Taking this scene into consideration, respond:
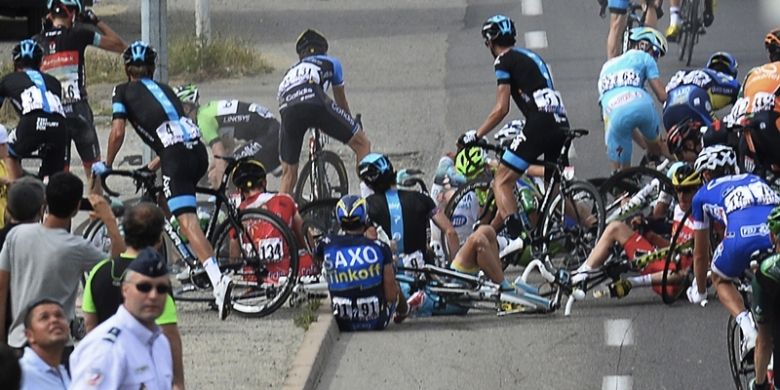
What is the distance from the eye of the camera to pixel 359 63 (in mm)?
24266

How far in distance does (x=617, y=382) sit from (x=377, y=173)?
275cm

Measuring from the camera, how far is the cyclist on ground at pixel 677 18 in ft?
73.0

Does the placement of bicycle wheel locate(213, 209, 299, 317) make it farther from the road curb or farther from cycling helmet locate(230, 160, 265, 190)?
cycling helmet locate(230, 160, 265, 190)

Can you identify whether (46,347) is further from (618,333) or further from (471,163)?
(471,163)

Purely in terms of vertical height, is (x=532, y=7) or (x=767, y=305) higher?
(x=767, y=305)

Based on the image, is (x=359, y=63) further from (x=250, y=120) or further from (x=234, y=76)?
(x=250, y=120)

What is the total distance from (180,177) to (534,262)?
106 inches

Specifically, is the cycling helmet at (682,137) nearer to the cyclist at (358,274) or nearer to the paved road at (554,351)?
the paved road at (554,351)

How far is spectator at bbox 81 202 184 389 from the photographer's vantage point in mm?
8836

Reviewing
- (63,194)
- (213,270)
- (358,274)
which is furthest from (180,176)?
(63,194)

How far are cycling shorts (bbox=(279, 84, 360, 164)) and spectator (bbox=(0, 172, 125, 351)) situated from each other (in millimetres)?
6917

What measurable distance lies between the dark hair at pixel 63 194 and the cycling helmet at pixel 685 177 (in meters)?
5.48

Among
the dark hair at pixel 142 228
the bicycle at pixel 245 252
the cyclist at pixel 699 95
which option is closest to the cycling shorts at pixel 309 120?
the bicycle at pixel 245 252

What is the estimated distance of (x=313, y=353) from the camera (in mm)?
12617
